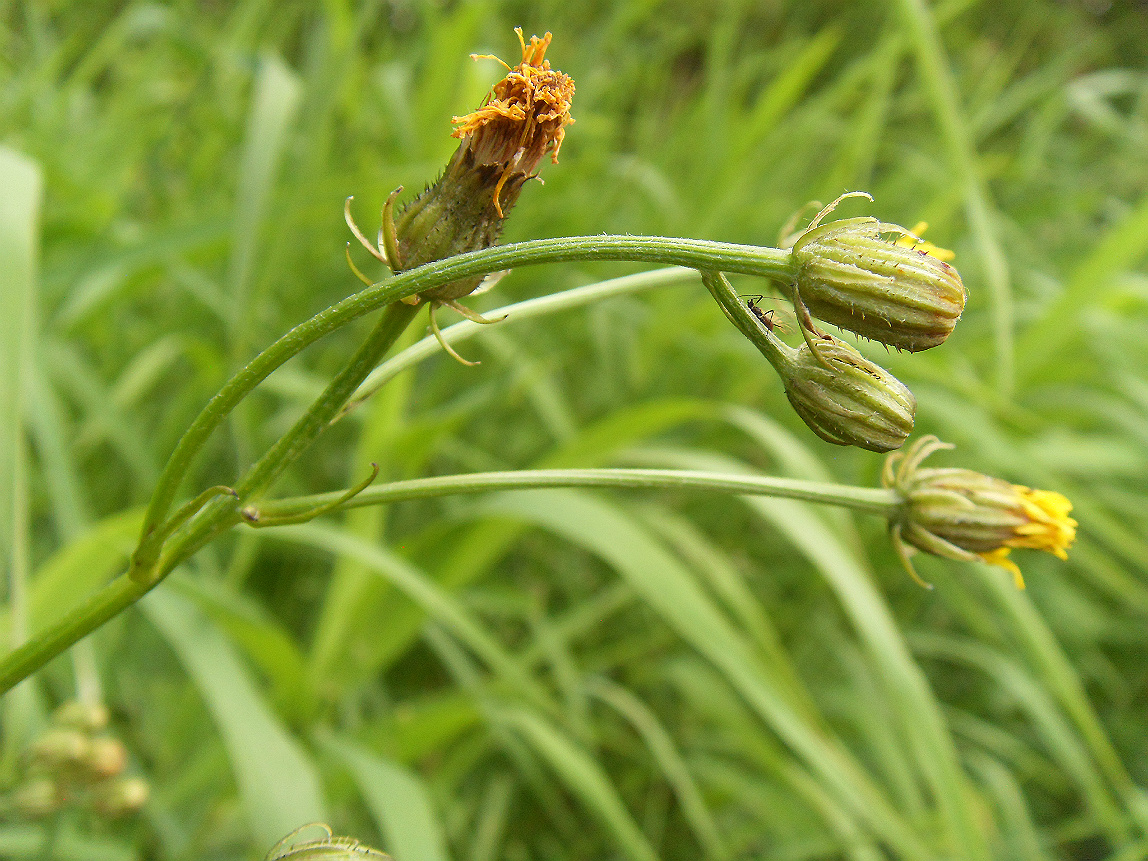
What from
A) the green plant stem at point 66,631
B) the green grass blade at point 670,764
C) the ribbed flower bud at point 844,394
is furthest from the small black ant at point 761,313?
the green grass blade at point 670,764

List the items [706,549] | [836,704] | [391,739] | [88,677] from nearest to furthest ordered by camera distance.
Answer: [88,677] → [391,739] → [706,549] → [836,704]

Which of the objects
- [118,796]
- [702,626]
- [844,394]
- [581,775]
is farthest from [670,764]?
[844,394]

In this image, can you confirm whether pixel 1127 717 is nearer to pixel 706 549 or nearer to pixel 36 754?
pixel 706 549

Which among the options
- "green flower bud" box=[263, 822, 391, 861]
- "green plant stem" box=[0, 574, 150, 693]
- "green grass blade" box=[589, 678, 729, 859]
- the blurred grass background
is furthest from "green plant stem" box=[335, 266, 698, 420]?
"green grass blade" box=[589, 678, 729, 859]

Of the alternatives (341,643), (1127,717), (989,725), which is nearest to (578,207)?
(341,643)

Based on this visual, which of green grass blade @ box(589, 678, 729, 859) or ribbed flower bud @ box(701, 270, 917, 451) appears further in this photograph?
green grass blade @ box(589, 678, 729, 859)

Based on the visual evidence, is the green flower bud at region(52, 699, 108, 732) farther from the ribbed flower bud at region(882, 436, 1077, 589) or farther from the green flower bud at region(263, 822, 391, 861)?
the ribbed flower bud at region(882, 436, 1077, 589)
